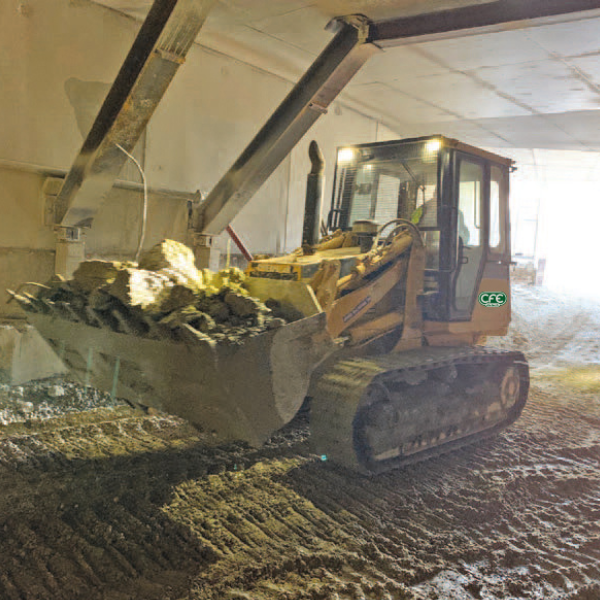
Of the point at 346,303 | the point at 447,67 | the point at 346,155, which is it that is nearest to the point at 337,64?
the point at 346,155

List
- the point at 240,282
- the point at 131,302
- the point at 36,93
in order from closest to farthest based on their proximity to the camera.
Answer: the point at 131,302 → the point at 240,282 → the point at 36,93

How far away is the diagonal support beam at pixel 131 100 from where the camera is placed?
5.49m

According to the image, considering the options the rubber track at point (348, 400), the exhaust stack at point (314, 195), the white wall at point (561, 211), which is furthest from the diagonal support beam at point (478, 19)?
the white wall at point (561, 211)

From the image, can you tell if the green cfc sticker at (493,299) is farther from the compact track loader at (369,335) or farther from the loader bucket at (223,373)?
the loader bucket at (223,373)

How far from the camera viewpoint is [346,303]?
187 inches

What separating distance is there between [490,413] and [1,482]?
13.8ft

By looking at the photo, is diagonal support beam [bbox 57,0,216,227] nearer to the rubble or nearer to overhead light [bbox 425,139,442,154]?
the rubble

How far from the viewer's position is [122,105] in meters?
5.98

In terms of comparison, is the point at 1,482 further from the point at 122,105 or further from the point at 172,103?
the point at 172,103

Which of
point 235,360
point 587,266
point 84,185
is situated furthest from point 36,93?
point 587,266

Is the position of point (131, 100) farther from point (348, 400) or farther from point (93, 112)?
point (348, 400)

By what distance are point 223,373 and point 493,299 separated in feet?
11.9

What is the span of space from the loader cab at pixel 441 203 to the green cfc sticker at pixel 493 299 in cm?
14

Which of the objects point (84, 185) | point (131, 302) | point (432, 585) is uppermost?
point (84, 185)
